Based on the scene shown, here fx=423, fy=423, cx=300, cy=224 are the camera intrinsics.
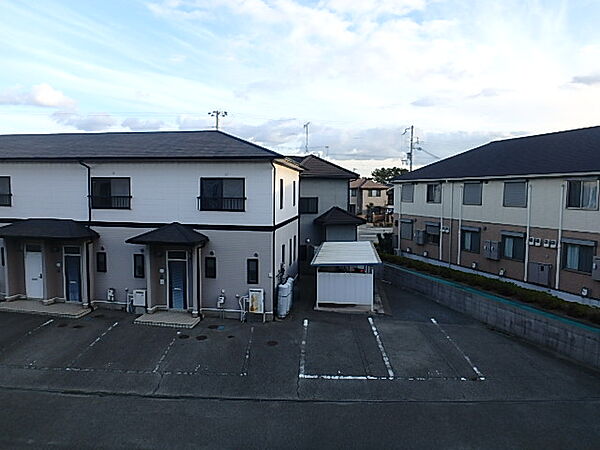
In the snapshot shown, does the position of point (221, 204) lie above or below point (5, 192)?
below

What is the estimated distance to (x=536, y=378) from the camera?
374 inches

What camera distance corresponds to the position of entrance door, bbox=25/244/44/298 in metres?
14.3

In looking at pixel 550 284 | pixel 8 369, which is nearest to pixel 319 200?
pixel 550 284

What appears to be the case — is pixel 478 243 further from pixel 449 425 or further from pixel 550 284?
pixel 449 425

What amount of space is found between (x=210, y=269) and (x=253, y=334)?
261 cm

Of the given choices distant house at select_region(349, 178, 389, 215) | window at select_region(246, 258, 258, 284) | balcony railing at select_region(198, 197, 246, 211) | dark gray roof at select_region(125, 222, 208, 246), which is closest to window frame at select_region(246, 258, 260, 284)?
window at select_region(246, 258, 258, 284)

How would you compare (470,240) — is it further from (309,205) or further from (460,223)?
(309,205)

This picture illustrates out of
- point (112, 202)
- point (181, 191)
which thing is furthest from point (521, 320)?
point (112, 202)

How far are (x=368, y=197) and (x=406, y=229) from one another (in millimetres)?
32899

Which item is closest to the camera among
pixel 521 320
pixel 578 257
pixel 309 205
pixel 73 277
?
pixel 521 320

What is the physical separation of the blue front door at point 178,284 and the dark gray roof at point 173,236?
1.11 meters

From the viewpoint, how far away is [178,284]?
1349 cm

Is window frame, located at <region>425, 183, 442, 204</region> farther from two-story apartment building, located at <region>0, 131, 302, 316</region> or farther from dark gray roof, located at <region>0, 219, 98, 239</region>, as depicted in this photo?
dark gray roof, located at <region>0, 219, 98, 239</region>

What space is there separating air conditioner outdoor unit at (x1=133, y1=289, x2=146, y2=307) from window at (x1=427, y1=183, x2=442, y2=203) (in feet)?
48.3
